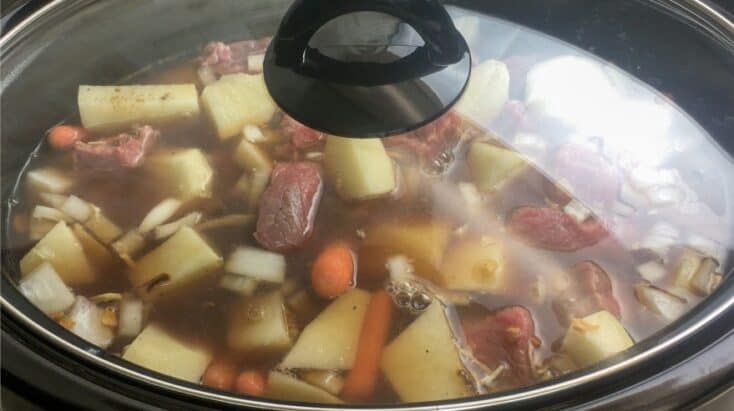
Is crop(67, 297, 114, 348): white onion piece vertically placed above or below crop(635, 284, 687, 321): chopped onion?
above

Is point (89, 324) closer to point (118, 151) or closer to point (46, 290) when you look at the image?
point (46, 290)

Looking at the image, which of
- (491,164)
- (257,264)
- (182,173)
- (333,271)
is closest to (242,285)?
(257,264)

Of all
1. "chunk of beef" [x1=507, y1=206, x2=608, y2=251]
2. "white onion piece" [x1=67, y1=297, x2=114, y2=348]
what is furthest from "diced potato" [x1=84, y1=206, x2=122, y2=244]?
"chunk of beef" [x1=507, y1=206, x2=608, y2=251]

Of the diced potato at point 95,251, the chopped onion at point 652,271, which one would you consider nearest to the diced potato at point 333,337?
the diced potato at point 95,251

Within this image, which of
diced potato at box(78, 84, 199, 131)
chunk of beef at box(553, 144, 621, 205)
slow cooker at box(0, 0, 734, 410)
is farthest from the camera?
diced potato at box(78, 84, 199, 131)

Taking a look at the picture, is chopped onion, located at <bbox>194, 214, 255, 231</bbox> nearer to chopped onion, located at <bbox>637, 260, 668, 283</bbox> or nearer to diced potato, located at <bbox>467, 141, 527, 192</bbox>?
diced potato, located at <bbox>467, 141, 527, 192</bbox>

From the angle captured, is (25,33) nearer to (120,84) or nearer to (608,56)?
(120,84)

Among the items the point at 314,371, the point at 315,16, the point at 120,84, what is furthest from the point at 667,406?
the point at 120,84
